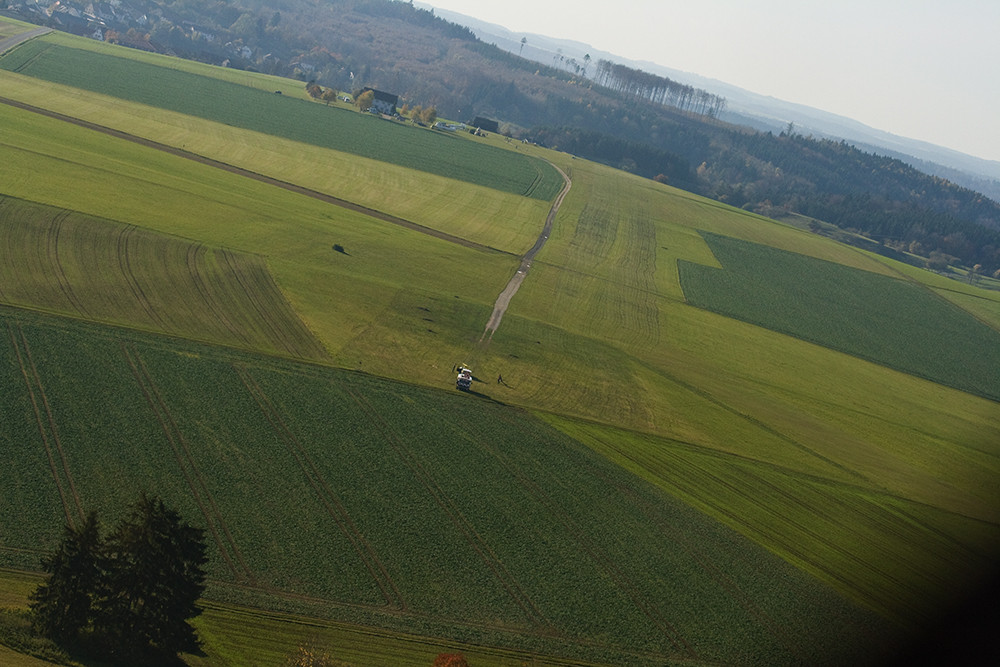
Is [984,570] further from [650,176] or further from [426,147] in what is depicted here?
[650,176]

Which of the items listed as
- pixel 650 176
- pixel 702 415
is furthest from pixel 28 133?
pixel 650 176

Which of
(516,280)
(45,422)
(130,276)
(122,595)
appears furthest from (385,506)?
(516,280)

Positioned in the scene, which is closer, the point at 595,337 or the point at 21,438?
the point at 21,438

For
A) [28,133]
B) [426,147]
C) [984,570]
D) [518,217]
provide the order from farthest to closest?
[426,147] → [518,217] → [28,133] → [984,570]

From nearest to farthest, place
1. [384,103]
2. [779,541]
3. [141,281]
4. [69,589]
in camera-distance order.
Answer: [69,589] < [779,541] < [141,281] < [384,103]

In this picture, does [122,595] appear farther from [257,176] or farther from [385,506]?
[257,176]

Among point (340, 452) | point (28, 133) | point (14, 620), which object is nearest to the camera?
point (14, 620)

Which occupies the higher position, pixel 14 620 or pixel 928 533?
pixel 928 533
